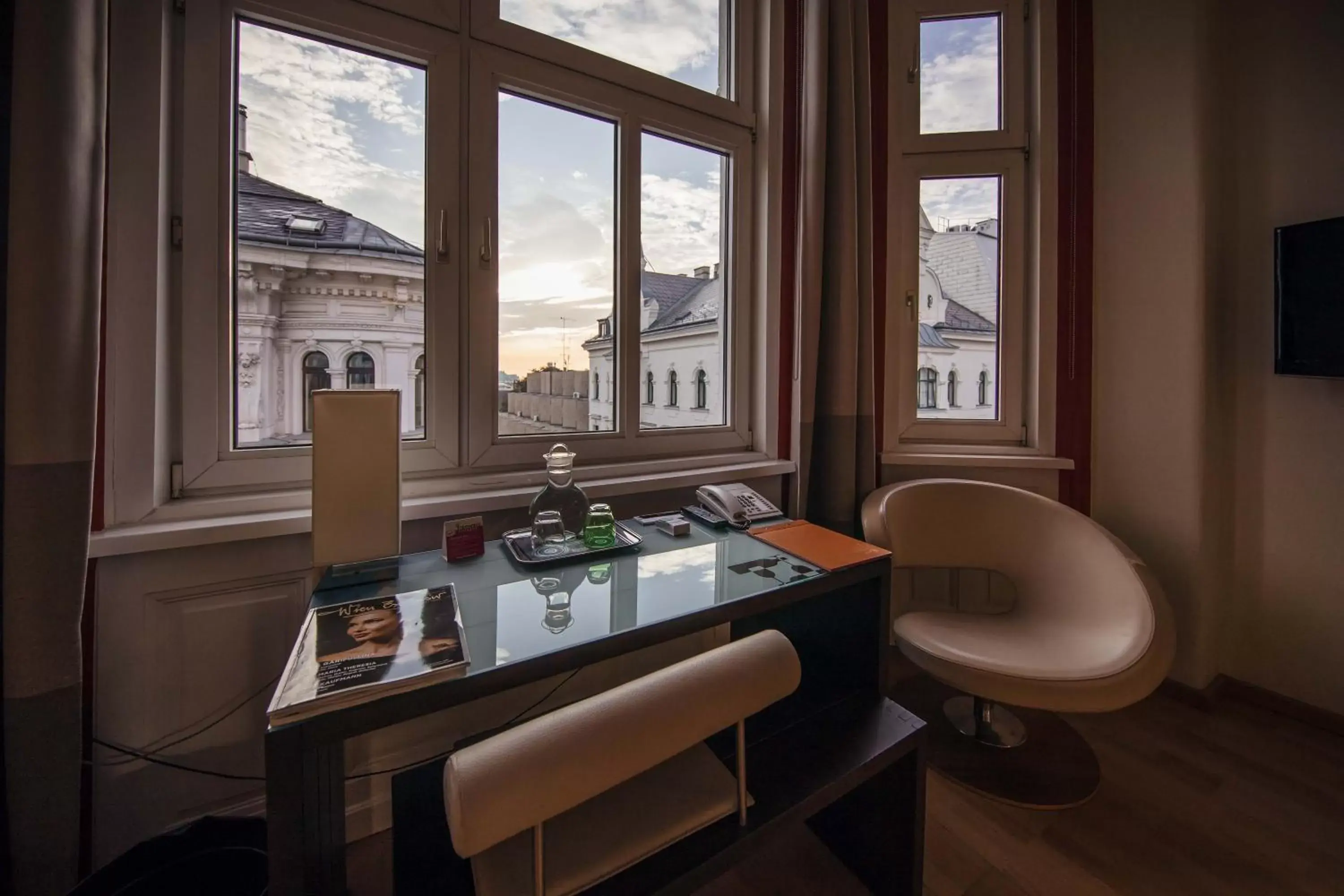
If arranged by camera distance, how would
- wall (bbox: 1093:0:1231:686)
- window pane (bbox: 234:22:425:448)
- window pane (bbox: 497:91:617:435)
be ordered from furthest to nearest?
wall (bbox: 1093:0:1231:686)
window pane (bbox: 497:91:617:435)
window pane (bbox: 234:22:425:448)

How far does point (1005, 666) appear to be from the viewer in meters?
1.30

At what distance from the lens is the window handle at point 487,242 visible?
1.45 metres

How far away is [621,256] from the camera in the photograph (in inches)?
67.9

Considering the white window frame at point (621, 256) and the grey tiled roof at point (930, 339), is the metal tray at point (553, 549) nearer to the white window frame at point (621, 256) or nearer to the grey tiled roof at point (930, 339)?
the white window frame at point (621, 256)

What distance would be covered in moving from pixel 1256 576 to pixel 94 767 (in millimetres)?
3322

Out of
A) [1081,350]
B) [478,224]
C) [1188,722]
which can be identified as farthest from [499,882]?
[1081,350]

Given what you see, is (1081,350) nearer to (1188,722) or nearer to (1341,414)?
(1341,414)

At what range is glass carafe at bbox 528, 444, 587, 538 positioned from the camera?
128 centimetres

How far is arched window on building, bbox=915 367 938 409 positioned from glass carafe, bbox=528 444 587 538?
5.22ft

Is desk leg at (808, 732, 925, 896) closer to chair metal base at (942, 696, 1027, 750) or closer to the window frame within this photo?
chair metal base at (942, 696, 1027, 750)

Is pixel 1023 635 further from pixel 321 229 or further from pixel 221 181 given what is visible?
pixel 221 181

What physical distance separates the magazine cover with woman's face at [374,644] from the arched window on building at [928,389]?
1984 millimetres

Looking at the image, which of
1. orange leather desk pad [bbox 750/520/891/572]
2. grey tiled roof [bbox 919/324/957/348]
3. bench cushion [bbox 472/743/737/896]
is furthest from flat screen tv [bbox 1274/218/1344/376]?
bench cushion [bbox 472/743/737/896]

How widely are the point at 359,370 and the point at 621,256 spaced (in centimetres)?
86
